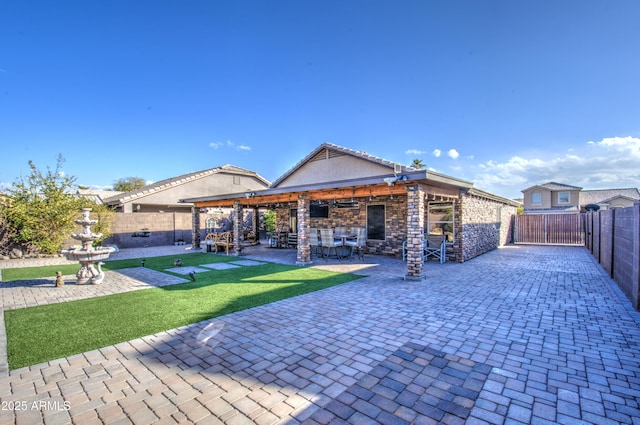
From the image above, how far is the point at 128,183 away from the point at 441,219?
44024 millimetres

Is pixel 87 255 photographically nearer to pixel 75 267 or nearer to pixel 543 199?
pixel 75 267

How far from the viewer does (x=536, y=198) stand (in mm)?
29781

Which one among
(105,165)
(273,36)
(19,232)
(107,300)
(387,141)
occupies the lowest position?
(107,300)

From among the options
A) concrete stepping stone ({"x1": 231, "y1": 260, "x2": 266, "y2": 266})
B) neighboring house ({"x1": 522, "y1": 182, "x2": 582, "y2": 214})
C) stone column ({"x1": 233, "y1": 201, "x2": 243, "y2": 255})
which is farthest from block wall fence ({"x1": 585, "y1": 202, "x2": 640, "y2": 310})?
neighboring house ({"x1": 522, "y1": 182, "x2": 582, "y2": 214})

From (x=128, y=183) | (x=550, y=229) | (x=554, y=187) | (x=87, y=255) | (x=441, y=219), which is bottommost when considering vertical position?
(x=87, y=255)

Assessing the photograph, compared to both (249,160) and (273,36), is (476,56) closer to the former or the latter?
(273,36)

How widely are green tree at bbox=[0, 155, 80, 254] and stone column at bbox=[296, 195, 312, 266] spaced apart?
10.6 m

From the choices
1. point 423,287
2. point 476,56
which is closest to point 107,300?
point 423,287

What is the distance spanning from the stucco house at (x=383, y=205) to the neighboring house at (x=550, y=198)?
16152 mm

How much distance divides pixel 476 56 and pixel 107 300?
1284 centimetres

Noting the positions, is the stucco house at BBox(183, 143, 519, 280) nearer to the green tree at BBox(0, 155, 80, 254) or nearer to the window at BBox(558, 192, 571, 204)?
the green tree at BBox(0, 155, 80, 254)

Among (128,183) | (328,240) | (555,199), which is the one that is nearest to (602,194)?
(555,199)

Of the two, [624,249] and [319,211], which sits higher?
[319,211]

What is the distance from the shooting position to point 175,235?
59.8ft
